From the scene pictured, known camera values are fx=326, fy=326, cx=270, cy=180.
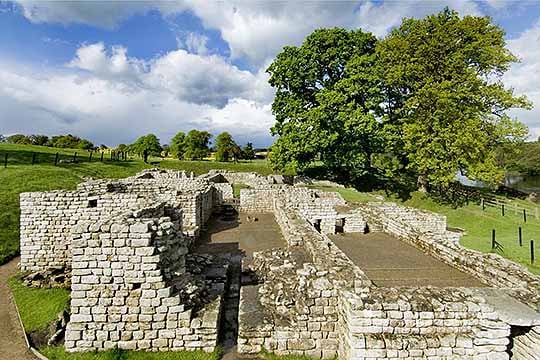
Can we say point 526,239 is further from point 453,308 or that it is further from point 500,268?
point 453,308

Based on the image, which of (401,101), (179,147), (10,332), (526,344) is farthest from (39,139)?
(526,344)

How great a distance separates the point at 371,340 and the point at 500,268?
4582mm

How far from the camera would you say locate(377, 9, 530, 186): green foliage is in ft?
68.3

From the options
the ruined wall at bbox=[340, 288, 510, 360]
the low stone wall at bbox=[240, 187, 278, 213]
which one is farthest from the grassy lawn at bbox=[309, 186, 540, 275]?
the ruined wall at bbox=[340, 288, 510, 360]

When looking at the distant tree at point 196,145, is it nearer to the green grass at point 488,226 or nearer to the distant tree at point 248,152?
the distant tree at point 248,152

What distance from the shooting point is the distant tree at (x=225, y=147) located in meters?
65.0

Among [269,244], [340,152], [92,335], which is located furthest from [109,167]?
[92,335]

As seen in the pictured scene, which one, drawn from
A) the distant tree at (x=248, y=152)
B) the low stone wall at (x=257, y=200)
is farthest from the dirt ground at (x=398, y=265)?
the distant tree at (x=248, y=152)

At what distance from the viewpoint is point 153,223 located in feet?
19.8

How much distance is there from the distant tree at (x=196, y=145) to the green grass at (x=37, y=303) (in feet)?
186

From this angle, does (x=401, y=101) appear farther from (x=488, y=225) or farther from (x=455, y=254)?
(x=455, y=254)

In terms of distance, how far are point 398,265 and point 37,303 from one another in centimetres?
945

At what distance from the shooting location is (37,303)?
7.84 metres

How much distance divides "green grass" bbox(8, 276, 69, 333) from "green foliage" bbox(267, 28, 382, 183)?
19.3m
